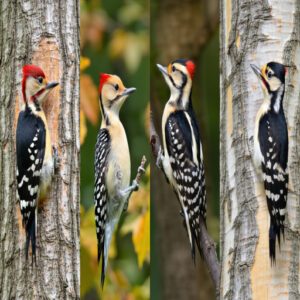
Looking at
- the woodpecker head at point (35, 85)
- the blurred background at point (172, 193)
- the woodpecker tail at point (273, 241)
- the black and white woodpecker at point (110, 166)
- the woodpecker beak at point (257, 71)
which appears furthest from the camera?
the blurred background at point (172, 193)

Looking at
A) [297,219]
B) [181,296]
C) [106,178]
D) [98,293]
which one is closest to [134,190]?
[106,178]

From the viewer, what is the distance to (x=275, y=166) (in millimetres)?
3646

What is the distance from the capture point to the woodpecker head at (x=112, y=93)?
13.0ft

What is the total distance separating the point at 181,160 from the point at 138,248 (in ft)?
1.23

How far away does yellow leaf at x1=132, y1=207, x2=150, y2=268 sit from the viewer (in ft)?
13.1

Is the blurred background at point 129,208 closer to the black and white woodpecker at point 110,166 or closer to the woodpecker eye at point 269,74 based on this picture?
the black and white woodpecker at point 110,166

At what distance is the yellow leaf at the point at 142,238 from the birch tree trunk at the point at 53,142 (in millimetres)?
275

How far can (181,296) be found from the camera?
5383 mm

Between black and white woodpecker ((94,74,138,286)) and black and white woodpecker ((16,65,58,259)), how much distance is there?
224 mm

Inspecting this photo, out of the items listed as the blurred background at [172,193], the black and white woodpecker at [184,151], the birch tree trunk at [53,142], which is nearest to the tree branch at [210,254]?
the black and white woodpecker at [184,151]

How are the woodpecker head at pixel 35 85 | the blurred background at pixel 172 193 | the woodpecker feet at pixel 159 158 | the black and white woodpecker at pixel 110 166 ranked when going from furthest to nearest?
the blurred background at pixel 172 193 → the woodpecker feet at pixel 159 158 → the black and white woodpecker at pixel 110 166 → the woodpecker head at pixel 35 85

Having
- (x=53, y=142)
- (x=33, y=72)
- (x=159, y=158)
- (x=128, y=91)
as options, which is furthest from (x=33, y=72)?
(x=159, y=158)

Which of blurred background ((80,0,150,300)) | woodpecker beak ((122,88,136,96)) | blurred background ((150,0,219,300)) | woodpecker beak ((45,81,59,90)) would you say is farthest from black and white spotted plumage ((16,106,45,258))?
blurred background ((150,0,219,300))

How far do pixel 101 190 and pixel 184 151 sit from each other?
1.15 feet
